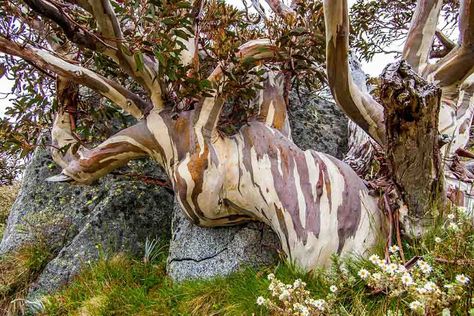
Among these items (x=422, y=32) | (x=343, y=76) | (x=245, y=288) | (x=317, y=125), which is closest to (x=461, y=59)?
(x=422, y=32)

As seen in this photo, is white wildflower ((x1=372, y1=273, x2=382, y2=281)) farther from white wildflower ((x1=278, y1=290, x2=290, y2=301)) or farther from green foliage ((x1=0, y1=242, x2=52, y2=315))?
green foliage ((x1=0, y1=242, x2=52, y2=315))

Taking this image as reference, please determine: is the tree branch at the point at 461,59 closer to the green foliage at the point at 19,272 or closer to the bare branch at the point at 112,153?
the bare branch at the point at 112,153

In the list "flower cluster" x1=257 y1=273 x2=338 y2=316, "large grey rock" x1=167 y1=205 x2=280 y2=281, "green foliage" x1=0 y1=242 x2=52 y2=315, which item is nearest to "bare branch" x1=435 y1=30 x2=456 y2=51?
"large grey rock" x1=167 y1=205 x2=280 y2=281

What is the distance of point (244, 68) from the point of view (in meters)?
2.28

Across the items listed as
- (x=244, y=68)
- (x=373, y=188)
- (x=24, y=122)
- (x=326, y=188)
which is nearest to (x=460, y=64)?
(x=373, y=188)

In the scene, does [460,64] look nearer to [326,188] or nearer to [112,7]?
[326,188]

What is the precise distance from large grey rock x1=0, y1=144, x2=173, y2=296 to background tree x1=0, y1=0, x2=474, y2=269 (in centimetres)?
69

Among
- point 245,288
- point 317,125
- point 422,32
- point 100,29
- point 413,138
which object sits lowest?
point 245,288

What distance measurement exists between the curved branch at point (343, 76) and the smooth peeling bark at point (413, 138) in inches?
13.0

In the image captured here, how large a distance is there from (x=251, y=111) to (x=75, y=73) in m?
1.24

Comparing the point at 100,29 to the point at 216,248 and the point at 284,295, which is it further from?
the point at 284,295

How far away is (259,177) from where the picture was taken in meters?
2.20

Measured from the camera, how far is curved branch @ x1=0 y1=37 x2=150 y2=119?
231 cm

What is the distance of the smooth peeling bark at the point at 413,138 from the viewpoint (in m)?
1.41
